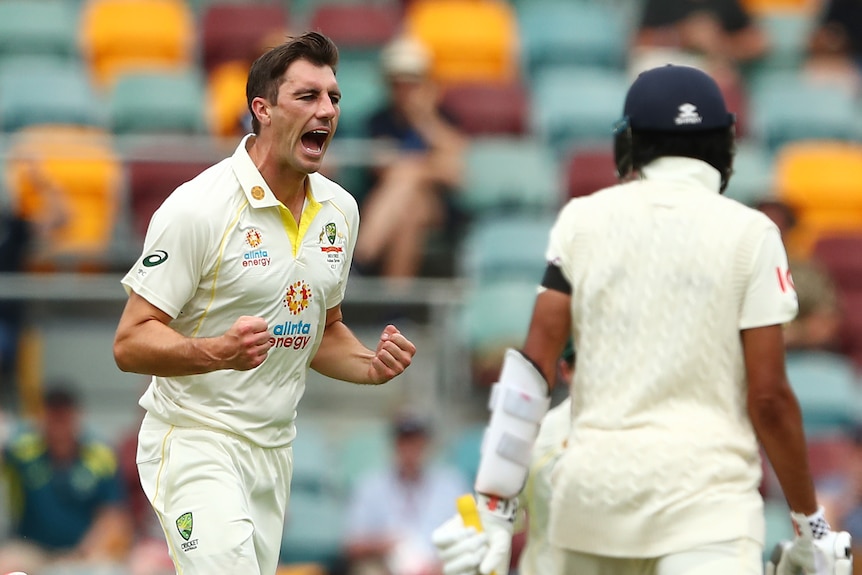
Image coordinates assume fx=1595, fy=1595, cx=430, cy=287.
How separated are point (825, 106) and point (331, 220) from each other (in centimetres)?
773

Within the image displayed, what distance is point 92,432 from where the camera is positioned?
30.0ft

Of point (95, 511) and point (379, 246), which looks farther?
point (379, 246)

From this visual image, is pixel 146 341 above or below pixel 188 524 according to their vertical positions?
above

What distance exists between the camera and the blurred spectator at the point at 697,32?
11.5 meters

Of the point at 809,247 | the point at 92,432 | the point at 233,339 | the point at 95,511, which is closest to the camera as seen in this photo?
the point at 233,339

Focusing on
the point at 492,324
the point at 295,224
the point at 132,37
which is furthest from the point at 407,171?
the point at 295,224

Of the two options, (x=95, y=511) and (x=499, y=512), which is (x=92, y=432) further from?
(x=499, y=512)

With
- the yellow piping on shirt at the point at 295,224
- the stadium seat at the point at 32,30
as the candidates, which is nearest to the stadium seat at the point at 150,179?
the stadium seat at the point at 32,30

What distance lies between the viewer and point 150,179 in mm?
9430

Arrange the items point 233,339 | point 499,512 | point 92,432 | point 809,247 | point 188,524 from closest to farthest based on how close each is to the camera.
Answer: point 233,339
point 188,524
point 499,512
point 92,432
point 809,247

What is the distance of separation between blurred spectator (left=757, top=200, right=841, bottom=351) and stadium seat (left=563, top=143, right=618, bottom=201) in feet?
4.07

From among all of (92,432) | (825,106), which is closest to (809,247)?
(825,106)

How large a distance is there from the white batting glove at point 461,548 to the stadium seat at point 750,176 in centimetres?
566

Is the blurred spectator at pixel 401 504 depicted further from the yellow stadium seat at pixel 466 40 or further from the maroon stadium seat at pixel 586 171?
the yellow stadium seat at pixel 466 40
